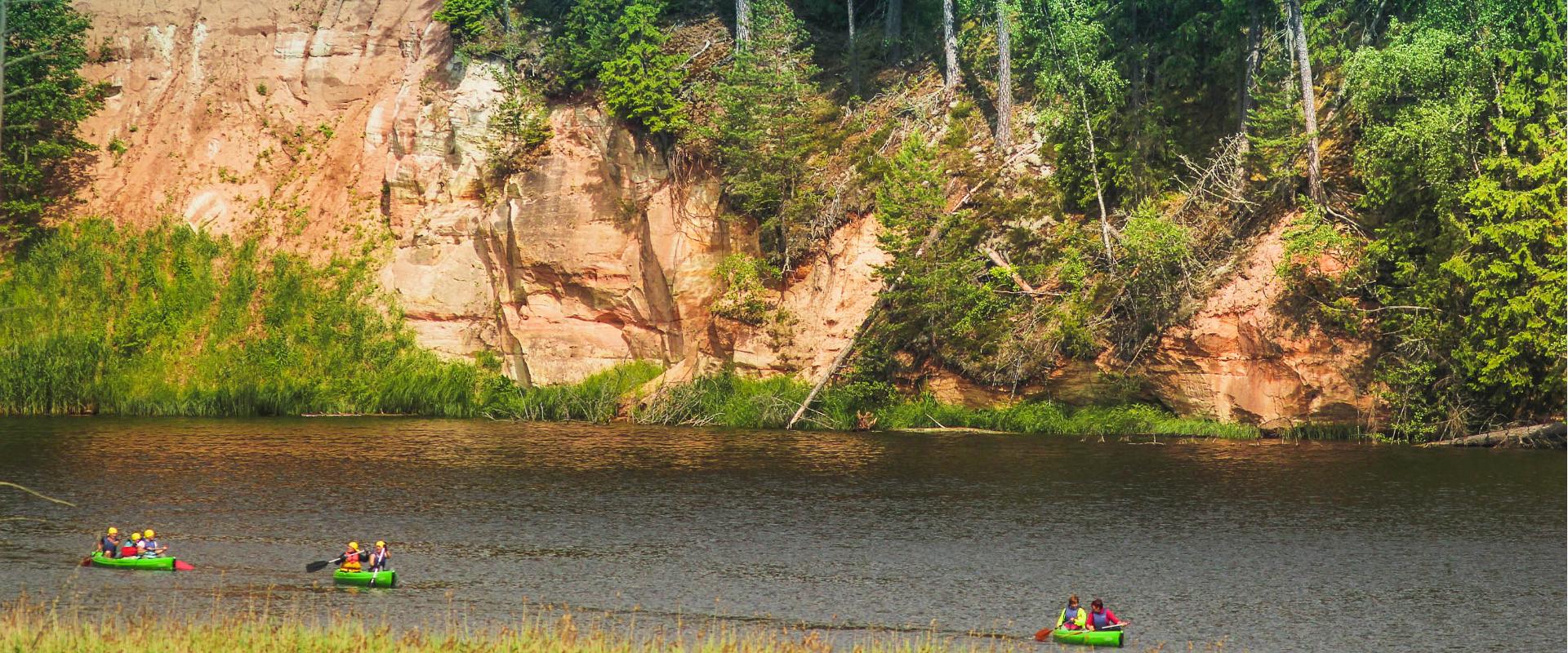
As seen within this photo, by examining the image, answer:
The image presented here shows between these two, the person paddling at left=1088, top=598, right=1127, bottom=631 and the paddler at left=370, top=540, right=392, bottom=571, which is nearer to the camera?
the person paddling at left=1088, top=598, right=1127, bottom=631

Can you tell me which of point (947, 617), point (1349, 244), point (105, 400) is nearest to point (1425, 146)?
point (1349, 244)

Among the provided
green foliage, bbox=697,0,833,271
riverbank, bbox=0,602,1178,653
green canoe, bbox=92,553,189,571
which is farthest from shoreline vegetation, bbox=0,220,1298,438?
riverbank, bbox=0,602,1178,653

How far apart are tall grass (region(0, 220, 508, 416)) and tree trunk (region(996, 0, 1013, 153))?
24745 millimetres

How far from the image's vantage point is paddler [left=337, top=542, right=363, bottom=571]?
27016 millimetres

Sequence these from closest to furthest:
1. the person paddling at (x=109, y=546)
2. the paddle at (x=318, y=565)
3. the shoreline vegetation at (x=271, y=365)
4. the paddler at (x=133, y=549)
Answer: the paddle at (x=318, y=565) → the paddler at (x=133, y=549) → the person paddling at (x=109, y=546) → the shoreline vegetation at (x=271, y=365)

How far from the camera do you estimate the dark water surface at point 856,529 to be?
25562 mm

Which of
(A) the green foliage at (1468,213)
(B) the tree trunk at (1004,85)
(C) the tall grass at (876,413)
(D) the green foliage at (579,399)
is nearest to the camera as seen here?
(A) the green foliage at (1468,213)

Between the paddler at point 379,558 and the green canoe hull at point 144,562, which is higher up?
the paddler at point 379,558

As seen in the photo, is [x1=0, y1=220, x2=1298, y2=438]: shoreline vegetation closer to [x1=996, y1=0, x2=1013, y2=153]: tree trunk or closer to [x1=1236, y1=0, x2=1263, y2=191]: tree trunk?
[x1=1236, y1=0, x2=1263, y2=191]: tree trunk

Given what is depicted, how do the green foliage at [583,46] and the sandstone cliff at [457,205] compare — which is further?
the green foliage at [583,46]

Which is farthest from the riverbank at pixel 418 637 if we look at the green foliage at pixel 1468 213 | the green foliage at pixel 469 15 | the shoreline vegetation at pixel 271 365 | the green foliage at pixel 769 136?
the green foliage at pixel 469 15

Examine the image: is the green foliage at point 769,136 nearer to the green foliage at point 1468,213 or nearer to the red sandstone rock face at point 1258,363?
the red sandstone rock face at point 1258,363

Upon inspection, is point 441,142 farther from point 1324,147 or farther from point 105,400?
point 1324,147

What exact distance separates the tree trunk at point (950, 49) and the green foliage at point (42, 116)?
38781 millimetres
